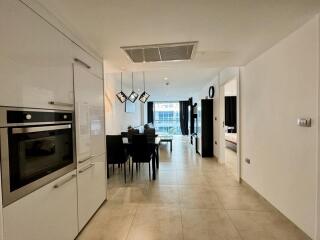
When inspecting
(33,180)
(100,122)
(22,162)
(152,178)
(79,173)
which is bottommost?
(152,178)

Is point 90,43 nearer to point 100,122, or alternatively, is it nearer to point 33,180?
point 100,122

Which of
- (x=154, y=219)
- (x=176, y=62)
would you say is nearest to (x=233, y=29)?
(x=176, y=62)

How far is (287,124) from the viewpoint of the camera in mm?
2303

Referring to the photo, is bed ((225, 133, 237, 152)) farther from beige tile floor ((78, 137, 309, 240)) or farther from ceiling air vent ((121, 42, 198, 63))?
ceiling air vent ((121, 42, 198, 63))

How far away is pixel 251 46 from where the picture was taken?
2596 mm

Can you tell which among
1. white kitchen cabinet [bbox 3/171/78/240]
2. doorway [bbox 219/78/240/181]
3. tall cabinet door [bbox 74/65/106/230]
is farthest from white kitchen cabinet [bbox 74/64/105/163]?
doorway [bbox 219/78/240/181]

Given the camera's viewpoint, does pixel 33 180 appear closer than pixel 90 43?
Yes

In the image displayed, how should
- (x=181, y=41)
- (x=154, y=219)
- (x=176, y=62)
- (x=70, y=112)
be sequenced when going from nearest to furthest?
(x=70, y=112)
(x=181, y=41)
(x=154, y=219)
(x=176, y=62)

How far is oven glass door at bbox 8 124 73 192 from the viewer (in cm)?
129

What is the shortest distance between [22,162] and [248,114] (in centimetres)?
339

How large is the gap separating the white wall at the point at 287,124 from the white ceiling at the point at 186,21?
0.27 m

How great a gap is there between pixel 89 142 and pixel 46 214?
0.97m

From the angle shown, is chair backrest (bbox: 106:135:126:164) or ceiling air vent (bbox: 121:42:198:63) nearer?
ceiling air vent (bbox: 121:42:198:63)

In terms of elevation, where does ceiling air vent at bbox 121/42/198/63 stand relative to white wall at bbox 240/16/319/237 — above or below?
above
